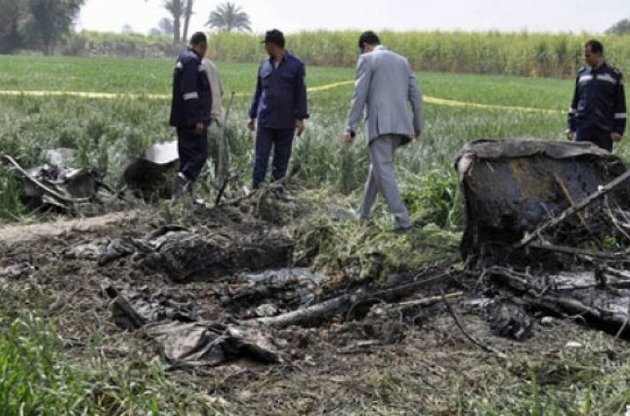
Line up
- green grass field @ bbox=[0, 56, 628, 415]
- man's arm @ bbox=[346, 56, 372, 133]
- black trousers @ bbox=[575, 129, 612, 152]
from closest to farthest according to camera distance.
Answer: green grass field @ bbox=[0, 56, 628, 415] < man's arm @ bbox=[346, 56, 372, 133] < black trousers @ bbox=[575, 129, 612, 152]

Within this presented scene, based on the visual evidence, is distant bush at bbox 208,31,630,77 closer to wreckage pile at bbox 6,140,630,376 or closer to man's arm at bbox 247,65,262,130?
man's arm at bbox 247,65,262,130

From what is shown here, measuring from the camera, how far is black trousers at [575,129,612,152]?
8.84m

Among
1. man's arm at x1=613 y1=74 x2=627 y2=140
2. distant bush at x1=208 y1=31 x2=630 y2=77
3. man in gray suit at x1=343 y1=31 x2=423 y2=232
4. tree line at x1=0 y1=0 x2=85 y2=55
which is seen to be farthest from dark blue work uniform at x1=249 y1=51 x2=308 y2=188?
tree line at x1=0 y1=0 x2=85 y2=55

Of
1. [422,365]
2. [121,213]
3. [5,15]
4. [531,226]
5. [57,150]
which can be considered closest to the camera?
[422,365]

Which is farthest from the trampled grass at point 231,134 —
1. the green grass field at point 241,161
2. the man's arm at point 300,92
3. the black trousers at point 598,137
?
the black trousers at point 598,137

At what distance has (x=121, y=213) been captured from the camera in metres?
8.27

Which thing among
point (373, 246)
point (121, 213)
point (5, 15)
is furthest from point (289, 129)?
point (5, 15)

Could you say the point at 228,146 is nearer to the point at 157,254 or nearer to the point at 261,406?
the point at 157,254

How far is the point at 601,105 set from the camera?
28.7ft

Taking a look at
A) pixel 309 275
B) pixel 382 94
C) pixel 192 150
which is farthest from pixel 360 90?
pixel 192 150

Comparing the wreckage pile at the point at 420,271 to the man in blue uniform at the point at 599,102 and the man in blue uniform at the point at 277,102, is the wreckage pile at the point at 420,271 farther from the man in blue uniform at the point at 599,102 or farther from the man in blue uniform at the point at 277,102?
the man in blue uniform at the point at 599,102

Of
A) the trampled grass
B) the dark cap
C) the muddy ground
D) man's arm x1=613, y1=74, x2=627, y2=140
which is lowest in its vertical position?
the muddy ground

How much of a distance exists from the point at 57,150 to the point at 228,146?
1.91 meters

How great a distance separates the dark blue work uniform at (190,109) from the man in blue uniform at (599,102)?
3601 mm
